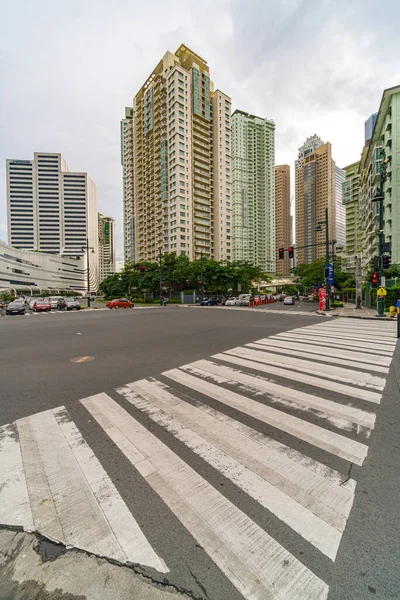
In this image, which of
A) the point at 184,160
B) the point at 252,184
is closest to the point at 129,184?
the point at 184,160

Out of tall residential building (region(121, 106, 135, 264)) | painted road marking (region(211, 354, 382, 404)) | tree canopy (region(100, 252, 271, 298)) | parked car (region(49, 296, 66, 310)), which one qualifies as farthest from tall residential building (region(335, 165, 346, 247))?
painted road marking (region(211, 354, 382, 404))

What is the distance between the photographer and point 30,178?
12962 cm

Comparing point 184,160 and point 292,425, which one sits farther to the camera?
point 184,160

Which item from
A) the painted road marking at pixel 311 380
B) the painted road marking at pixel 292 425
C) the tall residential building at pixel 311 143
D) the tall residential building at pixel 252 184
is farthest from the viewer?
the tall residential building at pixel 311 143

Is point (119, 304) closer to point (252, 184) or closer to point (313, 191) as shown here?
point (313, 191)

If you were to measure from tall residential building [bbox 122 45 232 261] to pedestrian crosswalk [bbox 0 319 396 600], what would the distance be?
7862 centimetres

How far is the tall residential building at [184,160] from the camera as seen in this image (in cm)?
8238

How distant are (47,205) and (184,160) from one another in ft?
273

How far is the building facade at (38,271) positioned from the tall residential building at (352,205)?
116545 mm

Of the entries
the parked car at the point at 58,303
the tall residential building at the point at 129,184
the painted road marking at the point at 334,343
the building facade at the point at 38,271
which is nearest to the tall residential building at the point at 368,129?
the tall residential building at the point at 129,184

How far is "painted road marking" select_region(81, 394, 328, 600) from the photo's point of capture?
1.71 m

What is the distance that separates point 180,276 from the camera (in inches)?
1916

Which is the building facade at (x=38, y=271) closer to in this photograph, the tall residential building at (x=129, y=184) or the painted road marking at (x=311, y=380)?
the tall residential building at (x=129, y=184)

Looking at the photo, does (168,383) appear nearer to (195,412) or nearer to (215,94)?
(195,412)
